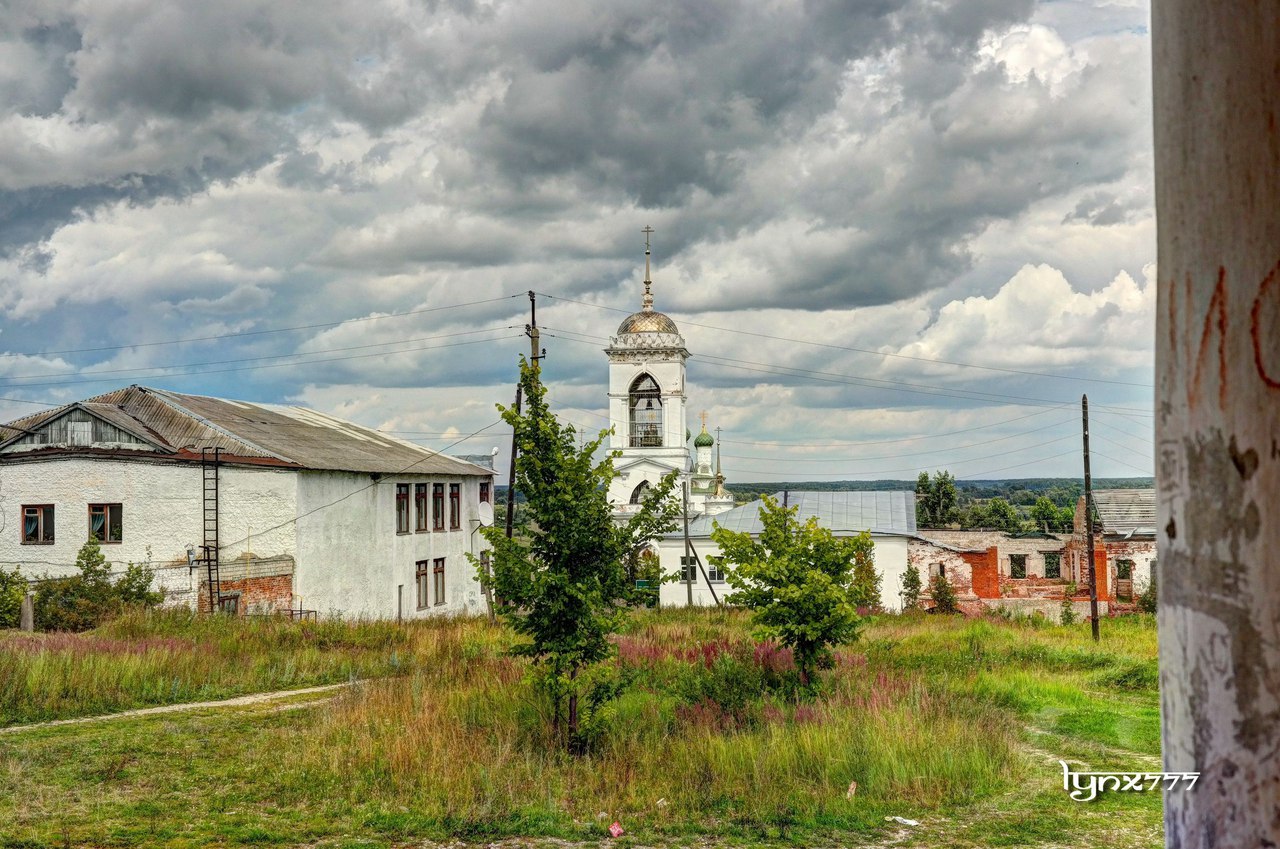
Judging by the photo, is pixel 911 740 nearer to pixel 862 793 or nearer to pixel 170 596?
pixel 862 793

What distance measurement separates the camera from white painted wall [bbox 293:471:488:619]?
26938 millimetres

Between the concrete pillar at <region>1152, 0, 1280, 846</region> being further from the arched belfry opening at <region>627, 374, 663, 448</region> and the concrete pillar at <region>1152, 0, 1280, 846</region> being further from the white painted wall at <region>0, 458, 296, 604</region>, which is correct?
the arched belfry opening at <region>627, 374, 663, 448</region>

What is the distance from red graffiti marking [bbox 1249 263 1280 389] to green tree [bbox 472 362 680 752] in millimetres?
9551

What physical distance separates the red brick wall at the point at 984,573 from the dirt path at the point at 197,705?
103 ft

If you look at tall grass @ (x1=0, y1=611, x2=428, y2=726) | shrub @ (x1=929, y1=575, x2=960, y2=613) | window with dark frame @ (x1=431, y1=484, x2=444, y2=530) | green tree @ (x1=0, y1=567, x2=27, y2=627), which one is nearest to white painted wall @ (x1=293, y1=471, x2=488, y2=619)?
window with dark frame @ (x1=431, y1=484, x2=444, y2=530)

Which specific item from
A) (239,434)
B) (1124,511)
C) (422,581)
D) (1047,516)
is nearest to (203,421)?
(239,434)

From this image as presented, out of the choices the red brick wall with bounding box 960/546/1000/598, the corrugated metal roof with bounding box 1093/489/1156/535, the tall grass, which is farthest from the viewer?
the red brick wall with bounding box 960/546/1000/598

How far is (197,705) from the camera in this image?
43.6 feet

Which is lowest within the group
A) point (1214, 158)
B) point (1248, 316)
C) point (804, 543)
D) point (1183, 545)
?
point (804, 543)

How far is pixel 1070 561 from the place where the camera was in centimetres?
4409

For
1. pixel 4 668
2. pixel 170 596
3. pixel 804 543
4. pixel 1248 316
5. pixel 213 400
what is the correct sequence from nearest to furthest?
pixel 1248 316 → pixel 4 668 → pixel 804 543 → pixel 170 596 → pixel 213 400

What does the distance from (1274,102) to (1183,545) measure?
0.44m

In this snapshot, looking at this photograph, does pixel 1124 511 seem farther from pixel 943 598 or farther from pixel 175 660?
pixel 175 660

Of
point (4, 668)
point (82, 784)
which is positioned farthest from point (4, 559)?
point (82, 784)
